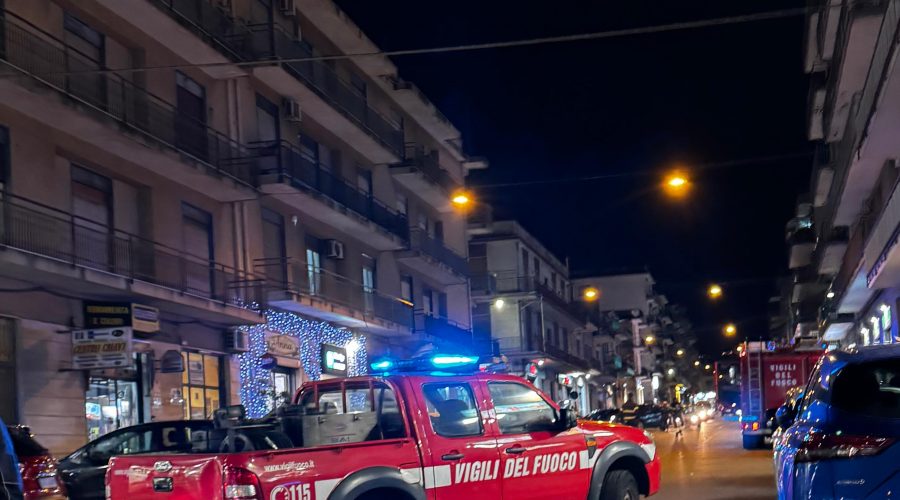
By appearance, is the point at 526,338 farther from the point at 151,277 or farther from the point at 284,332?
the point at 151,277

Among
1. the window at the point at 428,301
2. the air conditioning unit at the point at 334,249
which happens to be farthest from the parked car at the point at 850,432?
the window at the point at 428,301

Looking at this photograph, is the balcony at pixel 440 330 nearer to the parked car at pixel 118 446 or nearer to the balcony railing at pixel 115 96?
the balcony railing at pixel 115 96

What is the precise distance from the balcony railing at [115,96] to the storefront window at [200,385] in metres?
4.19

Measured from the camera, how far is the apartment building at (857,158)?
17797mm

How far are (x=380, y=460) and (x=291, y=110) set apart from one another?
20.7 m

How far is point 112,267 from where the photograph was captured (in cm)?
1942

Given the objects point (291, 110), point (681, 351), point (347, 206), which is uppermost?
point (291, 110)

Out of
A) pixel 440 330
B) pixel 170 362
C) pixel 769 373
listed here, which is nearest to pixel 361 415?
pixel 170 362

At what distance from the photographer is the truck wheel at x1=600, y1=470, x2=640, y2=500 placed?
10305 millimetres

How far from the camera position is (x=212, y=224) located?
24562 mm

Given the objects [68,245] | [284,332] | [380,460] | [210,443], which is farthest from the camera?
[284,332]

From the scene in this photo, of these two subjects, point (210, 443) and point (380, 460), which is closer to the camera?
point (380, 460)

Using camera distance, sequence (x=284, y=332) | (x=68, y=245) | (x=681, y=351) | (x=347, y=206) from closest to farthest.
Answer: (x=68, y=245)
(x=284, y=332)
(x=347, y=206)
(x=681, y=351)

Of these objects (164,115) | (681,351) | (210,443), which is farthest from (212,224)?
(681,351)
